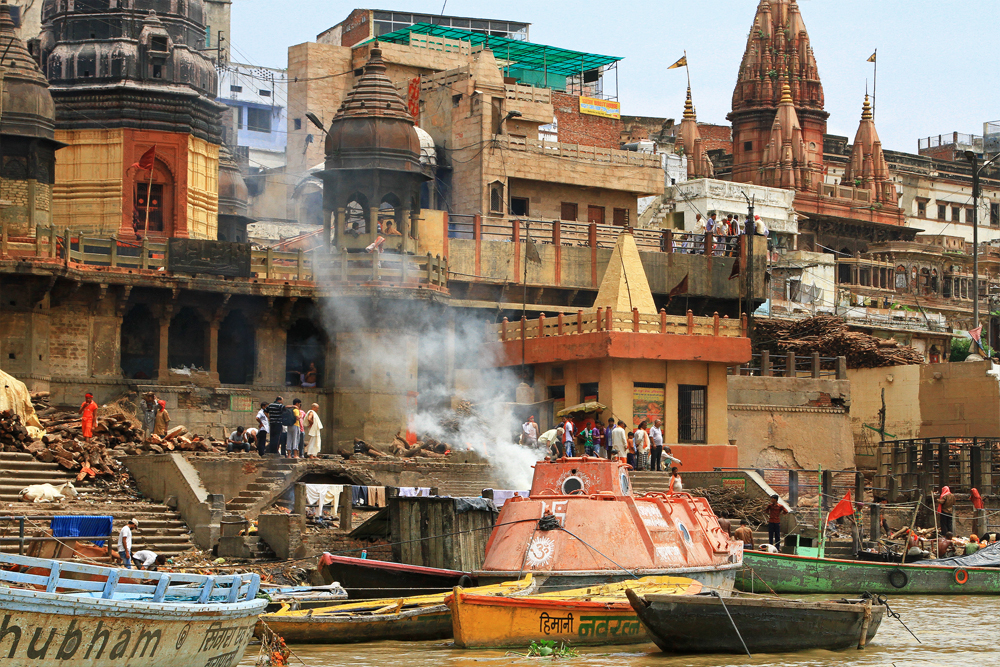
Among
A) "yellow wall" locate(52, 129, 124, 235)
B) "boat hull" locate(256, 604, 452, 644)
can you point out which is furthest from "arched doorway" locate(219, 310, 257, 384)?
"boat hull" locate(256, 604, 452, 644)

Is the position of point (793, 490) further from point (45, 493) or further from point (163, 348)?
point (45, 493)

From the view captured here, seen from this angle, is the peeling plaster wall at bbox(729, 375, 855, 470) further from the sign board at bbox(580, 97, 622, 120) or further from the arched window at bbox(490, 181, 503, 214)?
the sign board at bbox(580, 97, 622, 120)

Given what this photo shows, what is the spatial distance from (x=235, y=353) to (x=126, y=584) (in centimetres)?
2277

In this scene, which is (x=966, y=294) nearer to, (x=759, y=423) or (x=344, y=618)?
(x=759, y=423)

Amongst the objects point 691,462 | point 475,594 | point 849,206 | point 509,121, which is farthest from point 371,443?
point 849,206

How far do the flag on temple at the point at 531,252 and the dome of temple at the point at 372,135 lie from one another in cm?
732

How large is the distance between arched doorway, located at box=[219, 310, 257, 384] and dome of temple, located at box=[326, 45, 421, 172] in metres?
5.65

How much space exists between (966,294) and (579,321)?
1466 inches

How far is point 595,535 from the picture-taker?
856 inches

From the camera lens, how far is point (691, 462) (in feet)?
128

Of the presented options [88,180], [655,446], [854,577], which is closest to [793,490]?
[655,446]

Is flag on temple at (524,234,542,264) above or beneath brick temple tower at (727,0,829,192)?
beneath

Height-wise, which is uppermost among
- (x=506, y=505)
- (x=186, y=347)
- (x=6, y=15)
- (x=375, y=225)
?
(x=6, y=15)

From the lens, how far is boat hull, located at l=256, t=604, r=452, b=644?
2053 cm
